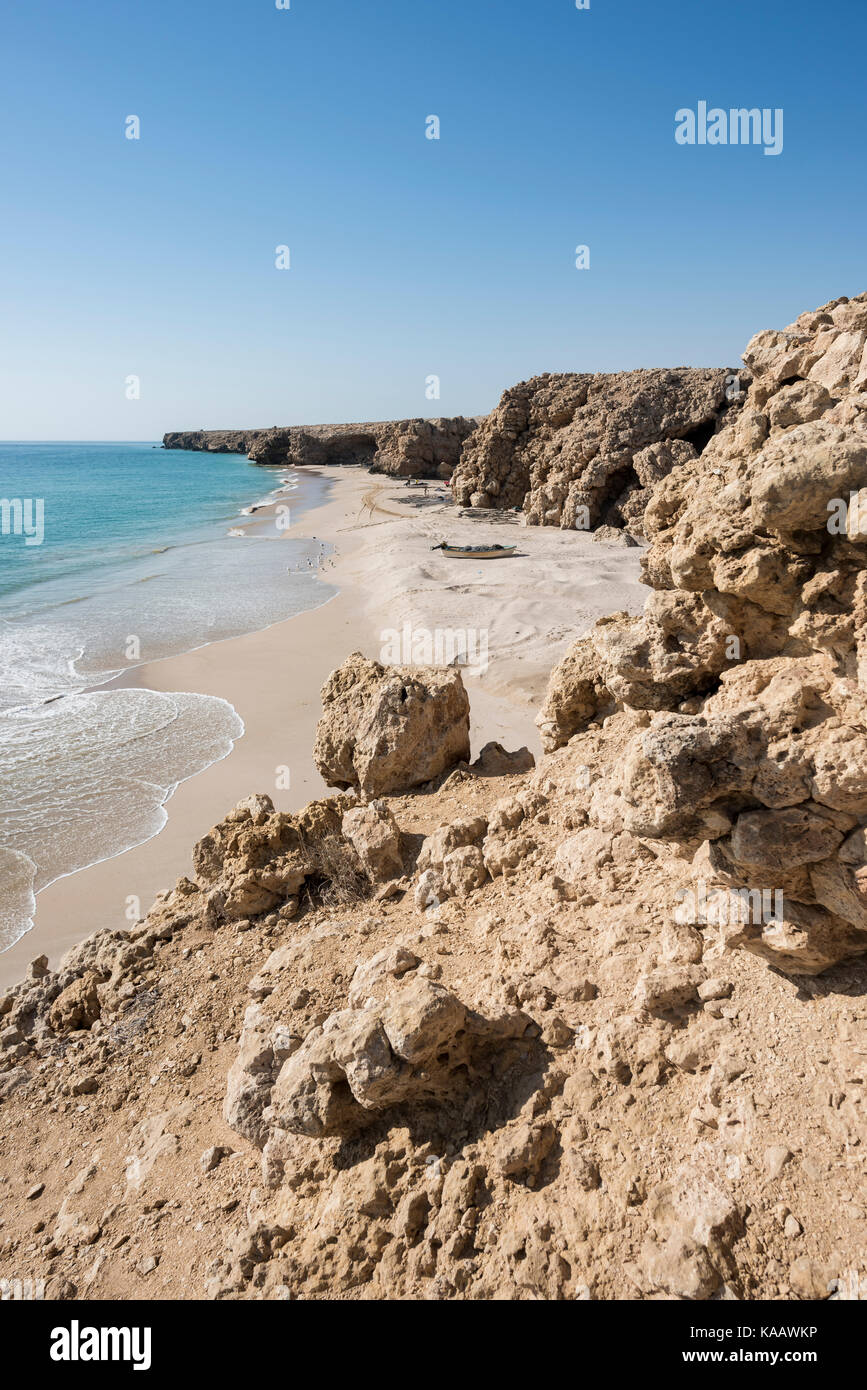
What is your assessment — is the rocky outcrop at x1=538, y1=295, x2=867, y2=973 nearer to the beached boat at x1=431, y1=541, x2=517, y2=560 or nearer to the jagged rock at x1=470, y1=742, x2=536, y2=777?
the jagged rock at x1=470, y1=742, x2=536, y2=777

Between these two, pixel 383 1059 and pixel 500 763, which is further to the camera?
pixel 500 763

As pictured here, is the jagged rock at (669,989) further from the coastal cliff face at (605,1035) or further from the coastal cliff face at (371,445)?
the coastal cliff face at (371,445)

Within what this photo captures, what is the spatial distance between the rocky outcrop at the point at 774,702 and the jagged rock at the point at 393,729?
2.79 metres

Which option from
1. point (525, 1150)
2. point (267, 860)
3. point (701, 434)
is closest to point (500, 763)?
point (267, 860)

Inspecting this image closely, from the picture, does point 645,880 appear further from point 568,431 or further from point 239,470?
point 239,470

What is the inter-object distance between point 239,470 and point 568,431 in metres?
68.1

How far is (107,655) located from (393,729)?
13679 mm

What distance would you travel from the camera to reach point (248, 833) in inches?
233

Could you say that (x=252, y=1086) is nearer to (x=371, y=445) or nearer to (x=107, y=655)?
(x=107, y=655)

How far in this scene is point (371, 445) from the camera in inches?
3275

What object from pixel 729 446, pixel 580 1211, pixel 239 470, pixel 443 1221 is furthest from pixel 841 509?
pixel 239 470

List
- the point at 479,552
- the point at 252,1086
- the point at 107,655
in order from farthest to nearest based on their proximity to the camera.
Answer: the point at 479,552 < the point at 107,655 < the point at 252,1086

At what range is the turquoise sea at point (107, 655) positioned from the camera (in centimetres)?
965

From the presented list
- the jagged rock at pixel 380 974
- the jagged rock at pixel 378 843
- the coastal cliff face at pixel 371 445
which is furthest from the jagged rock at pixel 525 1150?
the coastal cliff face at pixel 371 445
